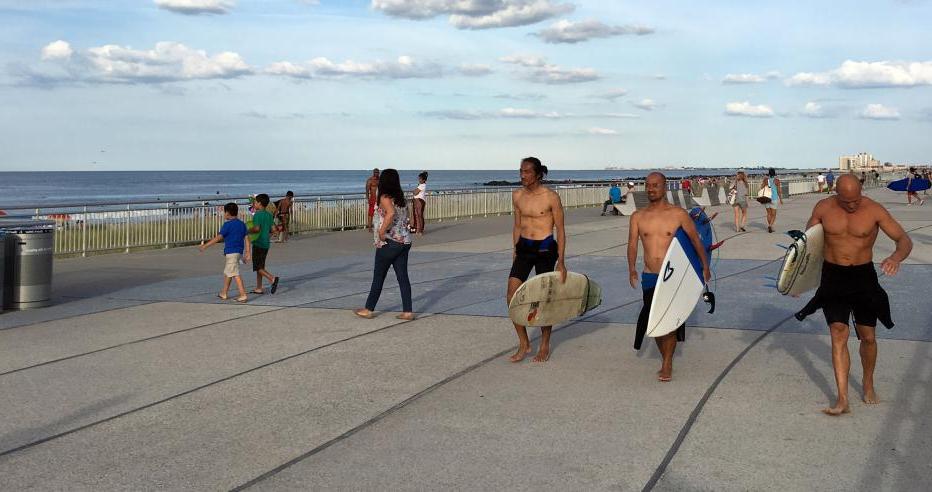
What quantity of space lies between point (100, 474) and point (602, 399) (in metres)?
3.40

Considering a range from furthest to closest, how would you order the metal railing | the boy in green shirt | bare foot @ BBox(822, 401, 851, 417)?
the metal railing, the boy in green shirt, bare foot @ BBox(822, 401, 851, 417)

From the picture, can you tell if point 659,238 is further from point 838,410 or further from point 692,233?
point 838,410

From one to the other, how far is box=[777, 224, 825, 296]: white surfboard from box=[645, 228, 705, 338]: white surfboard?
75 centimetres

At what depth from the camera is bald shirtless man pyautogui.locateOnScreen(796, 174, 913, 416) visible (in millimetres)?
6465

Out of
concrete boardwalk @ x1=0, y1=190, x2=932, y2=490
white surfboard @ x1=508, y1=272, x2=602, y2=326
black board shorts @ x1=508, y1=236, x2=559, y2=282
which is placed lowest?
concrete boardwalk @ x1=0, y1=190, x2=932, y2=490

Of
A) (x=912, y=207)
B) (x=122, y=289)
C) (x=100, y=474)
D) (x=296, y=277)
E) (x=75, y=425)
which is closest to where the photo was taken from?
(x=100, y=474)

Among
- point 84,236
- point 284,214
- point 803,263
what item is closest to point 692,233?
point 803,263

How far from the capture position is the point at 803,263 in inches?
267

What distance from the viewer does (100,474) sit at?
512 centimetres

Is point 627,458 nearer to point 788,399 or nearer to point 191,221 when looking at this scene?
point 788,399

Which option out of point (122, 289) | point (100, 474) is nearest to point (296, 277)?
point (122, 289)

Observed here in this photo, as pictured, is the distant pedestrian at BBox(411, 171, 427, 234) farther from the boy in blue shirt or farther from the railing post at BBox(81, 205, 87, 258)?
the boy in blue shirt

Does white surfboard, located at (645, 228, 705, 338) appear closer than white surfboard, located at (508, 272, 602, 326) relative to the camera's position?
Yes

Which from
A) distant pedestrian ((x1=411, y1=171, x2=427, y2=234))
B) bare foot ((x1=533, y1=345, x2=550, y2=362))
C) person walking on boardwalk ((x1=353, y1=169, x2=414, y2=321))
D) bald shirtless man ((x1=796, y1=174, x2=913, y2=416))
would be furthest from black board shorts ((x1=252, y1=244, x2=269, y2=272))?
distant pedestrian ((x1=411, y1=171, x2=427, y2=234))
